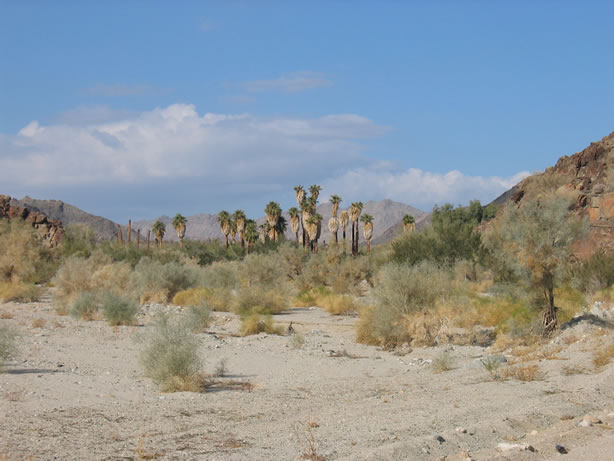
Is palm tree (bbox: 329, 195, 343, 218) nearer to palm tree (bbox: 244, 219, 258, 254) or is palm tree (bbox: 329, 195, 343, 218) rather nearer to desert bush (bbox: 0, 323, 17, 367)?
palm tree (bbox: 244, 219, 258, 254)

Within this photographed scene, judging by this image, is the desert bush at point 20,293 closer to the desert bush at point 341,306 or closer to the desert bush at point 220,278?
the desert bush at point 220,278

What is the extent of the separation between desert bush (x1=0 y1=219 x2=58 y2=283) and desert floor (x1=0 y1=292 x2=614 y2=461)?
2555 cm

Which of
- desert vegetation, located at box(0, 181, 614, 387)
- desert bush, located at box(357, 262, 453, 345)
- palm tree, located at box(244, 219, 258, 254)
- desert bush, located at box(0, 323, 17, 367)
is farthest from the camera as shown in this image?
palm tree, located at box(244, 219, 258, 254)

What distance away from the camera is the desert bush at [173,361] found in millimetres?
13875

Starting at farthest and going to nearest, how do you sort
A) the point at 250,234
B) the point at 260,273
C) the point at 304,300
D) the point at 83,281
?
the point at 250,234 < the point at 260,273 < the point at 304,300 < the point at 83,281

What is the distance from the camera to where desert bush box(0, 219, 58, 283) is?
1714 inches

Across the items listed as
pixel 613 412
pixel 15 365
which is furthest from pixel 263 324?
pixel 613 412

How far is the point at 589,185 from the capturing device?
42.0m

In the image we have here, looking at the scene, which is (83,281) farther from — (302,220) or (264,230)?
(264,230)

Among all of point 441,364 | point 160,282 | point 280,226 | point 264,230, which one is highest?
point 280,226

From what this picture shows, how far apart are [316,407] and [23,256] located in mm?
37553

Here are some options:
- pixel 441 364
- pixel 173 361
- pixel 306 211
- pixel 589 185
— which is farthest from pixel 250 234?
pixel 173 361

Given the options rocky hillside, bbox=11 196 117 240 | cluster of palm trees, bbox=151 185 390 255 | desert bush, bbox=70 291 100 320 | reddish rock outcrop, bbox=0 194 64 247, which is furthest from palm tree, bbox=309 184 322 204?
rocky hillside, bbox=11 196 117 240

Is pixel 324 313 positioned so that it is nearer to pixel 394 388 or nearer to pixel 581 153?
pixel 394 388
